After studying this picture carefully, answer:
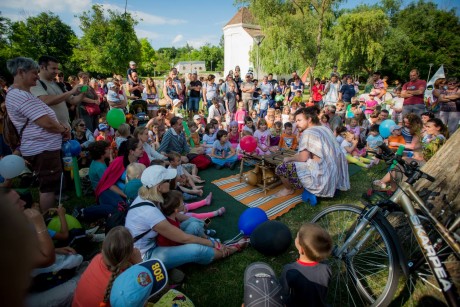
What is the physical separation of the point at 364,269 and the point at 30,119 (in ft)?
14.8

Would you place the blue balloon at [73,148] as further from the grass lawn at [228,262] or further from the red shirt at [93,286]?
the red shirt at [93,286]

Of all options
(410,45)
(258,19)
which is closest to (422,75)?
(410,45)

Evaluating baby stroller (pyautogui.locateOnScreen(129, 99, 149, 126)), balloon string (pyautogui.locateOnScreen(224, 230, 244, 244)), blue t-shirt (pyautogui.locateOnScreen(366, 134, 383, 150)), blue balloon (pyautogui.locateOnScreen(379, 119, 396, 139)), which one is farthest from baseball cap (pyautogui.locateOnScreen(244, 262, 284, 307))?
baby stroller (pyautogui.locateOnScreen(129, 99, 149, 126))

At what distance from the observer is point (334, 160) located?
4539 mm

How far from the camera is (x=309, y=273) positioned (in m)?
2.09

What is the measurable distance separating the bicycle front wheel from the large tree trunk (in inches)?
23.2

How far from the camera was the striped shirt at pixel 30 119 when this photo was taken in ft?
10.5

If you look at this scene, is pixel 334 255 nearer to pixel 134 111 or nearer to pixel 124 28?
pixel 134 111

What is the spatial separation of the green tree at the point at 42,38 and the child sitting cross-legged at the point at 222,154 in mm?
33961

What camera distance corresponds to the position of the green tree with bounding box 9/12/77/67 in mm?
30328

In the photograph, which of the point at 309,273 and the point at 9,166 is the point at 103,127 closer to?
the point at 9,166

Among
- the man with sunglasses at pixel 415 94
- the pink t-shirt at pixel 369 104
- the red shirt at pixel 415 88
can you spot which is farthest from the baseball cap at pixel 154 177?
the pink t-shirt at pixel 369 104

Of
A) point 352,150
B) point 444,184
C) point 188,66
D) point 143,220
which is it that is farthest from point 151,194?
point 188,66

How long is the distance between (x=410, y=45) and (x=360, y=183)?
130ft
